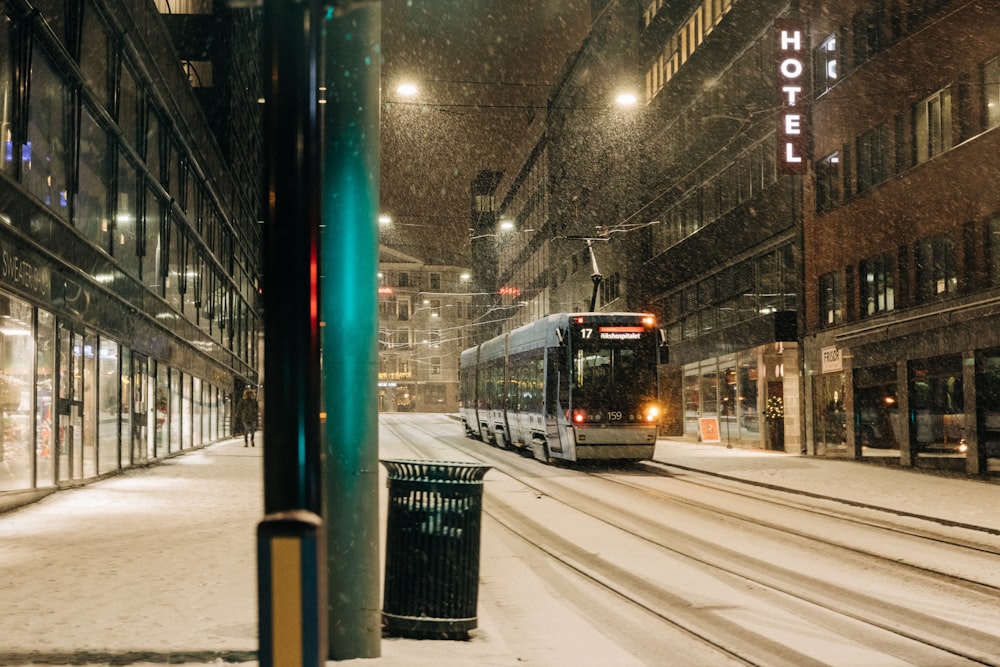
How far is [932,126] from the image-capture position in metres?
24.1

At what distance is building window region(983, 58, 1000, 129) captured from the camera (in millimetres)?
21438

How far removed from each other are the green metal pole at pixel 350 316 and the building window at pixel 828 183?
24.8m

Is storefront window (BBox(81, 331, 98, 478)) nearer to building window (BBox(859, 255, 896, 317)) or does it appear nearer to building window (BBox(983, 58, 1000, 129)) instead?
building window (BBox(983, 58, 1000, 129))

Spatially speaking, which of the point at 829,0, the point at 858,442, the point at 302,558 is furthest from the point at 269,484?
the point at 829,0

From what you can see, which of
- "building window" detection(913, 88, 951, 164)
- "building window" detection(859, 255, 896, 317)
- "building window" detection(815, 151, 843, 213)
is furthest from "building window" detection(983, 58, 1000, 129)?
"building window" detection(815, 151, 843, 213)

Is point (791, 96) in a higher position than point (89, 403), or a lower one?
higher

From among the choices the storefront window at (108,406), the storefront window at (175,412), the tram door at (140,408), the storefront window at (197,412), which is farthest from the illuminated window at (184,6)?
the storefront window at (108,406)

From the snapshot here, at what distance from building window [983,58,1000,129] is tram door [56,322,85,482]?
18370 millimetres

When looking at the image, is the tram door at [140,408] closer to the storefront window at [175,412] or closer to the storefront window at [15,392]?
the storefront window at [175,412]

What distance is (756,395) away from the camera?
33.9 metres

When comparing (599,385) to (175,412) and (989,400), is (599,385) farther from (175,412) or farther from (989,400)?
(175,412)

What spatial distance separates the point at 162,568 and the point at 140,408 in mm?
14488

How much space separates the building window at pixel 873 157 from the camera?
2639cm

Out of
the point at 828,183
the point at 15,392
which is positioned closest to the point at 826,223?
the point at 828,183
